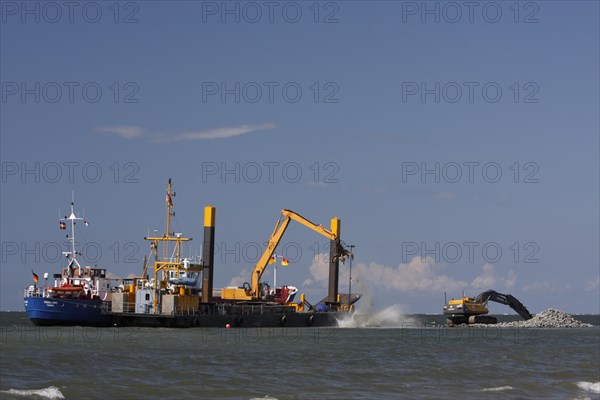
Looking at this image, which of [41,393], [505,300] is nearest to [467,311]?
[505,300]

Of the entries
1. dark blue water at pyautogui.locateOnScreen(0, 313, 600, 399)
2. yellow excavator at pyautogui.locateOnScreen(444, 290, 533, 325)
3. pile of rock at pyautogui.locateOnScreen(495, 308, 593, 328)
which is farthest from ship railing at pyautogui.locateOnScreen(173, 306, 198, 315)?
pile of rock at pyautogui.locateOnScreen(495, 308, 593, 328)

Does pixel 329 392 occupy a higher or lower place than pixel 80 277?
lower

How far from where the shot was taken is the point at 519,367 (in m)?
46.0

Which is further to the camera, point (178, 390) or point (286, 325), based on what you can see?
point (286, 325)

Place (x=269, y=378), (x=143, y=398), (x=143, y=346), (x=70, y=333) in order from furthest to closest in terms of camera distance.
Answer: (x=70, y=333), (x=143, y=346), (x=269, y=378), (x=143, y=398)

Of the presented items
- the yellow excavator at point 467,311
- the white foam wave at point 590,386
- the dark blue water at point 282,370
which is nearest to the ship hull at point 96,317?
the dark blue water at point 282,370

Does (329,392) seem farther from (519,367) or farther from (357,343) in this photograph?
(357,343)

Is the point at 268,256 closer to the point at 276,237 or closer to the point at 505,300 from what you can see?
the point at 276,237

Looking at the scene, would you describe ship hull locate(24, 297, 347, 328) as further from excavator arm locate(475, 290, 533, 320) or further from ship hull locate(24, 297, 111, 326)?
excavator arm locate(475, 290, 533, 320)

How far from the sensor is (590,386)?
3812 cm

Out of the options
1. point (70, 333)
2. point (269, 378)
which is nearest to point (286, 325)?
point (70, 333)

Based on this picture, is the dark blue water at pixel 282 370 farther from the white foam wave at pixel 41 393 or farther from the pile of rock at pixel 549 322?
the pile of rock at pixel 549 322

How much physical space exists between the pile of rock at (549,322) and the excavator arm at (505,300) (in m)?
1.43

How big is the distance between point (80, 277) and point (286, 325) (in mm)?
21549
